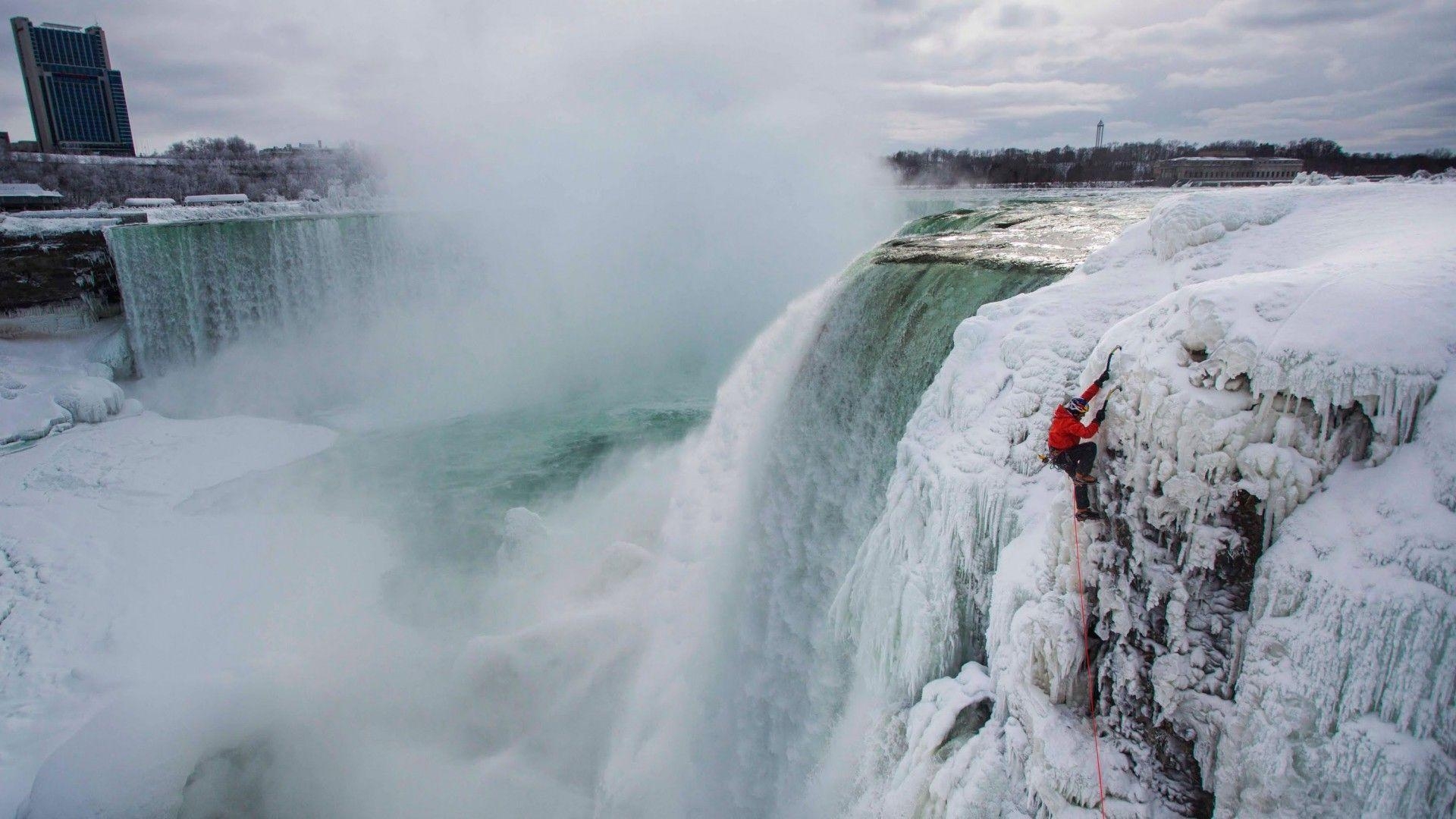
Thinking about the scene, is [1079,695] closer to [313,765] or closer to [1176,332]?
[1176,332]

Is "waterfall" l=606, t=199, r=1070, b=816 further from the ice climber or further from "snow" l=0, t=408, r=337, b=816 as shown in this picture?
"snow" l=0, t=408, r=337, b=816

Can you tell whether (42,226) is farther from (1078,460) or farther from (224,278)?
(1078,460)

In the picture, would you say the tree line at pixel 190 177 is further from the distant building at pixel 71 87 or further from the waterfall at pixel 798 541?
the distant building at pixel 71 87

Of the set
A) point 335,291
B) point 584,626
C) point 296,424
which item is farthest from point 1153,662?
point 335,291

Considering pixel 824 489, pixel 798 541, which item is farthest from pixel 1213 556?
pixel 798 541

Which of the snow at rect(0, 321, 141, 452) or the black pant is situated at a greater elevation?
the black pant

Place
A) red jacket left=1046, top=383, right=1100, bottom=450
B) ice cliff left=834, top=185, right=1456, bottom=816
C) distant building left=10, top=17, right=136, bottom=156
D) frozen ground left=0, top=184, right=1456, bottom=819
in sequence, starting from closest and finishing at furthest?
ice cliff left=834, top=185, right=1456, bottom=816, frozen ground left=0, top=184, right=1456, bottom=819, red jacket left=1046, top=383, right=1100, bottom=450, distant building left=10, top=17, right=136, bottom=156

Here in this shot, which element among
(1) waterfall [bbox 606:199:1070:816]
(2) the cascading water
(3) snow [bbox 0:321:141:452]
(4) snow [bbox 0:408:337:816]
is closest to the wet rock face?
(3) snow [bbox 0:321:141:452]
